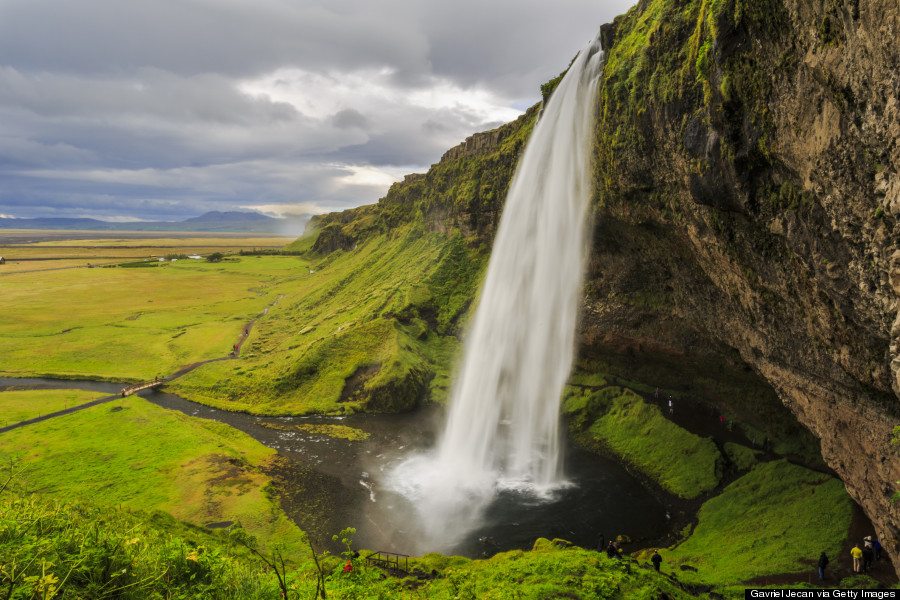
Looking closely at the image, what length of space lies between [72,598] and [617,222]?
3042cm

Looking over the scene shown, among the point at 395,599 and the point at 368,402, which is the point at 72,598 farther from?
the point at 368,402

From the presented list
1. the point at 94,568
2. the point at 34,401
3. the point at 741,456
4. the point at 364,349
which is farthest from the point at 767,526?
the point at 34,401

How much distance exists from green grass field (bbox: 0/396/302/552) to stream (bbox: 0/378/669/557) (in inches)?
71.6

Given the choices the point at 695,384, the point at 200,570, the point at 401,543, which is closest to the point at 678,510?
the point at 695,384

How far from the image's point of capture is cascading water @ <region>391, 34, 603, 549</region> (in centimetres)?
3045

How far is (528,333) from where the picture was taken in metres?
36.4

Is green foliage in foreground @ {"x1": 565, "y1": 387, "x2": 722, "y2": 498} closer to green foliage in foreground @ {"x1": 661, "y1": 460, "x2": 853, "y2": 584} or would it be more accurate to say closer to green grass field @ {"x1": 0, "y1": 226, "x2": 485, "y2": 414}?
green foliage in foreground @ {"x1": 661, "y1": 460, "x2": 853, "y2": 584}

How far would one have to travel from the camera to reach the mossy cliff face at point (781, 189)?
11188mm

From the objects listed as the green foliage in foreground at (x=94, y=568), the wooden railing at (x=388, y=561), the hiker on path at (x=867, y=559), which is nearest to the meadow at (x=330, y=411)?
the wooden railing at (x=388, y=561)

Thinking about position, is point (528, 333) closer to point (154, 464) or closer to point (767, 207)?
point (767, 207)

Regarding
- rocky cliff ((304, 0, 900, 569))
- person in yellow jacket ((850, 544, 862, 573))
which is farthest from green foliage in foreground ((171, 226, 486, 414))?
person in yellow jacket ((850, 544, 862, 573))

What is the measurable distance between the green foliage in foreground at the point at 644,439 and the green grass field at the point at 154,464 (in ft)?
77.2

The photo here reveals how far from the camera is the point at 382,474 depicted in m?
31.1

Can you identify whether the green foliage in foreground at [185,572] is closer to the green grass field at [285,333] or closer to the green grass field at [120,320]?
the green grass field at [285,333]
